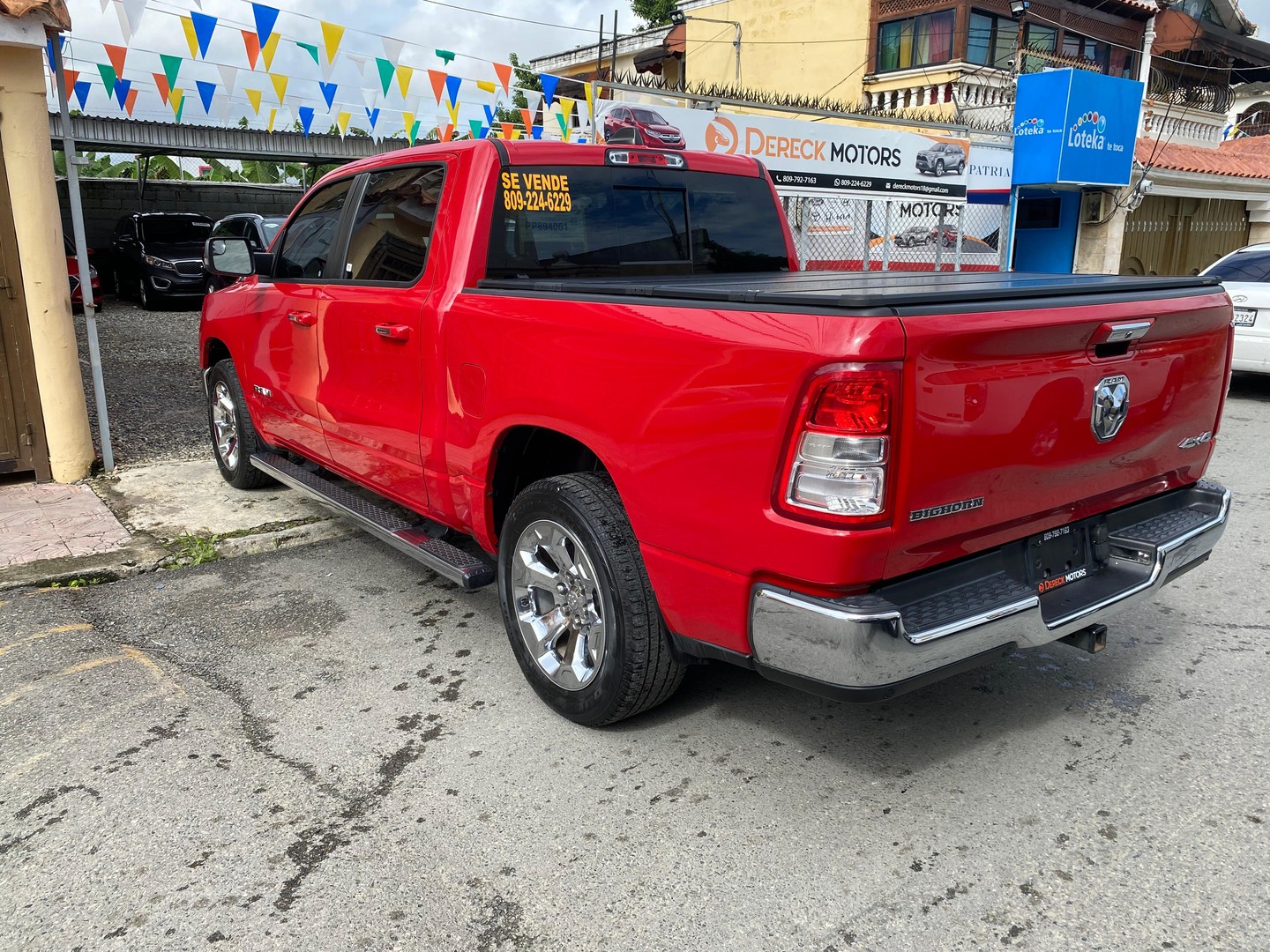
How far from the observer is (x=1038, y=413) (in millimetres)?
2676

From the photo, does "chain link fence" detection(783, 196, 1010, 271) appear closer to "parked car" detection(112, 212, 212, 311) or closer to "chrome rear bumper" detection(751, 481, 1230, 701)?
"chrome rear bumper" detection(751, 481, 1230, 701)

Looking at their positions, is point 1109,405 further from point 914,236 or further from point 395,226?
point 914,236

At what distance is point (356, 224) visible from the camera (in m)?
4.50

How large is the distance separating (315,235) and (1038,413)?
3.71 m

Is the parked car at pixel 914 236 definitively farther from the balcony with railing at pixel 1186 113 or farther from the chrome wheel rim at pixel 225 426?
the chrome wheel rim at pixel 225 426

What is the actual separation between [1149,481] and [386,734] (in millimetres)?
2769

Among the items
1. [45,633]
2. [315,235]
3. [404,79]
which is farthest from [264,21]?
[45,633]

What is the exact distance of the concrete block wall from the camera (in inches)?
894

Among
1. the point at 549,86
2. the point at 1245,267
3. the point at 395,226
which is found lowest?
the point at 1245,267

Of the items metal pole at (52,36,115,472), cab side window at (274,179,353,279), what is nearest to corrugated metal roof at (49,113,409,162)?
metal pole at (52,36,115,472)

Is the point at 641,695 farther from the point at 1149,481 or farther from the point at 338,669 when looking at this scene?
the point at 1149,481

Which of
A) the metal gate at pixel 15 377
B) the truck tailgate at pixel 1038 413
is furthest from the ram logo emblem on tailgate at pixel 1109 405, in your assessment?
the metal gate at pixel 15 377

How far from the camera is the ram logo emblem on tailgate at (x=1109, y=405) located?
9.36 ft

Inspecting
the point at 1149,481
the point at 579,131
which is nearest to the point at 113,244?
the point at 579,131
